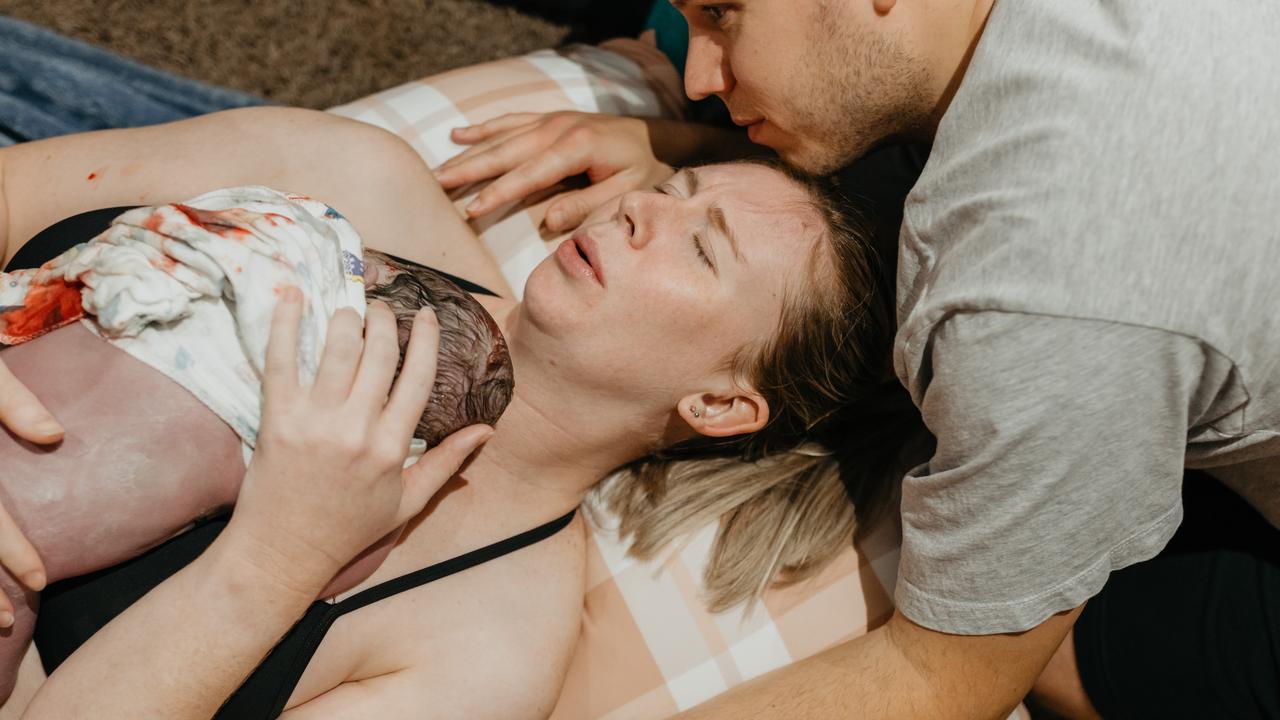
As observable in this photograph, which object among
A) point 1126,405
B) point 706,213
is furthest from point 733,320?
point 1126,405

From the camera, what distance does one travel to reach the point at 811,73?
5.77 ft

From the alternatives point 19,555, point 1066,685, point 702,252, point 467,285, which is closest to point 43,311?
point 19,555

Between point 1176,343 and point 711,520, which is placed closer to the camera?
point 1176,343

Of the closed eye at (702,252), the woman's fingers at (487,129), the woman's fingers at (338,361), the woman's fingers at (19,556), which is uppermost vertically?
the woman's fingers at (338,361)

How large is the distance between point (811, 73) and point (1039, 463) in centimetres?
86

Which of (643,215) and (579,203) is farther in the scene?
(579,203)

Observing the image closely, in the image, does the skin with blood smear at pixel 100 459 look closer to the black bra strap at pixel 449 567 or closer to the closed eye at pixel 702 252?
the black bra strap at pixel 449 567

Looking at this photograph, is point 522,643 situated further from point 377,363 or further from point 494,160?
point 494,160

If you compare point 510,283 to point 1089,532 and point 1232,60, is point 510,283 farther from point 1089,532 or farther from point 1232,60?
point 1232,60

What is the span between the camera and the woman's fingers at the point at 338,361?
1.37 metres

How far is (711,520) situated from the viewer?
81.3 inches

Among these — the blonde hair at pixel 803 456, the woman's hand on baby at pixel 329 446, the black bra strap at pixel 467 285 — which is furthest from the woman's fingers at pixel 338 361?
the blonde hair at pixel 803 456

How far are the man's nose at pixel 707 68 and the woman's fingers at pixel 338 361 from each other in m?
0.90

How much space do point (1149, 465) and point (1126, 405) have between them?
0.14 m
